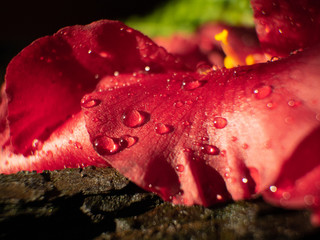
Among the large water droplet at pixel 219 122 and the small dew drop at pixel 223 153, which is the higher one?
the large water droplet at pixel 219 122

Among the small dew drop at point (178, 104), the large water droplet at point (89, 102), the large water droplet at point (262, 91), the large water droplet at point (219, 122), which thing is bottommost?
the large water droplet at point (219, 122)

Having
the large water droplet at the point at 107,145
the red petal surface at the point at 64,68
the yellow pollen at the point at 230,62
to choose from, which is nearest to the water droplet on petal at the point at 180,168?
the large water droplet at the point at 107,145

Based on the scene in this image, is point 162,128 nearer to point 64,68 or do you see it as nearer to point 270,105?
point 270,105

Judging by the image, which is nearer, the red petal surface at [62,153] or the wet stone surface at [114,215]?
the wet stone surface at [114,215]

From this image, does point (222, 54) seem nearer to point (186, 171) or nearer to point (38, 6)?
Result: point (186, 171)

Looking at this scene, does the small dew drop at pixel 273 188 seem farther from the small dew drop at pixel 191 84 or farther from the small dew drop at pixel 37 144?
the small dew drop at pixel 37 144

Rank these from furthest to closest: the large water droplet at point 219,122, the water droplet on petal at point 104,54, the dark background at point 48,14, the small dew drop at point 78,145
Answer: the dark background at point 48,14
the water droplet on petal at point 104,54
the small dew drop at point 78,145
the large water droplet at point 219,122

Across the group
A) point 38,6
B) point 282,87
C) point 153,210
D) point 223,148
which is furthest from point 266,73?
point 38,6
